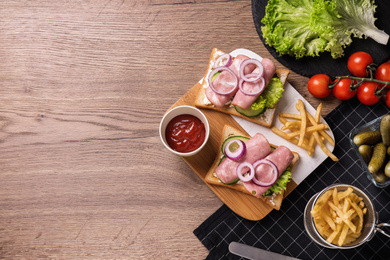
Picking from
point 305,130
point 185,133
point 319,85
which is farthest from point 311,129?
point 185,133

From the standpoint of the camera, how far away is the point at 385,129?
9.72 ft

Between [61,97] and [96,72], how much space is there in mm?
425

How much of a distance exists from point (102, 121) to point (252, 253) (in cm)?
186

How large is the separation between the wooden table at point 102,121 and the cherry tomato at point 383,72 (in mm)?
441

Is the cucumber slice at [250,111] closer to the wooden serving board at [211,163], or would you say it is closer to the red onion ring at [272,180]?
the wooden serving board at [211,163]

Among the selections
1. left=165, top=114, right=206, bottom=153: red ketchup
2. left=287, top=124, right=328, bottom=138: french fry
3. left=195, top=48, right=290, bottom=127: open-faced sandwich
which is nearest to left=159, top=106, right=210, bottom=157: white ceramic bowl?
left=165, top=114, right=206, bottom=153: red ketchup

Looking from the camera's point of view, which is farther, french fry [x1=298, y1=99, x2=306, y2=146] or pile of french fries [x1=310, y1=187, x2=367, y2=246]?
french fry [x1=298, y1=99, x2=306, y2=146]

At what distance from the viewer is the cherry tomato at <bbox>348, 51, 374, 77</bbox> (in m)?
3.22

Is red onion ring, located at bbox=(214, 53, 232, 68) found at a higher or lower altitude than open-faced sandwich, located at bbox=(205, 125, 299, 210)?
higher

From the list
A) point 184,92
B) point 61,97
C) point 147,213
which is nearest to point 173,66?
point 184,92

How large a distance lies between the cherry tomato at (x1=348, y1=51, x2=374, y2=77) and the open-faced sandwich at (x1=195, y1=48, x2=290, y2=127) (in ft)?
1.92

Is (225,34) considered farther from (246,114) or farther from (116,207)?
(116,207)

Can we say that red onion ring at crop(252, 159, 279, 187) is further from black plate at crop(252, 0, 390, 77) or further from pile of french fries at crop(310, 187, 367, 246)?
black plate at crop(252, 0, 390, 77)

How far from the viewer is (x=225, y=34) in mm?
3486
